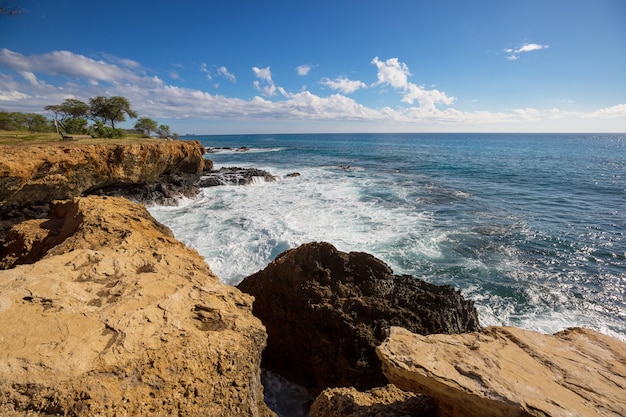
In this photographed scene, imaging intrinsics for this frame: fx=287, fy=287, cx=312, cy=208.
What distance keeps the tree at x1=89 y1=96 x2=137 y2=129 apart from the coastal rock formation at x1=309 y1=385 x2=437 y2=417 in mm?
46128

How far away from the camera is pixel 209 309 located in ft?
11.9

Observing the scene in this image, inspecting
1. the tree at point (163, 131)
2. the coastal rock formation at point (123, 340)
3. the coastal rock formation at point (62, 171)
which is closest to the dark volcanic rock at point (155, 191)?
the coastal rock formation at point (62, 171)

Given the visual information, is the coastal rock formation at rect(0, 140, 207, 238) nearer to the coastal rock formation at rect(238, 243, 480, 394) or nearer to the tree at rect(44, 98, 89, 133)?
the coastal rock formation at rect(238, 243, 480, 394)

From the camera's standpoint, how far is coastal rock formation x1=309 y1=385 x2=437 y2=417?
3.33 m

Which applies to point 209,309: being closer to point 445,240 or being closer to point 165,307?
point 165,307

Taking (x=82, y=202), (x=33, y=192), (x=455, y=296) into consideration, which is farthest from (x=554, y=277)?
(x=33, y=192)

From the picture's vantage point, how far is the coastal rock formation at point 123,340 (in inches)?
97.4

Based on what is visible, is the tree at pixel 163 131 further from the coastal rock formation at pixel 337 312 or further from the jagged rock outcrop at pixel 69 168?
the coastal rock formation at pixel 337 312

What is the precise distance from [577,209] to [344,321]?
21.1 meters

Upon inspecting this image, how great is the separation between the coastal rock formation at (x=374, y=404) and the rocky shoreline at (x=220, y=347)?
2 cm

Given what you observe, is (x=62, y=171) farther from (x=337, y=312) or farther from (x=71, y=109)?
(x=71, y=109)

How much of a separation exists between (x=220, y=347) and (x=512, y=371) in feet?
10.1

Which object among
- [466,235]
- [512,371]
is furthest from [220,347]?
[466,235]

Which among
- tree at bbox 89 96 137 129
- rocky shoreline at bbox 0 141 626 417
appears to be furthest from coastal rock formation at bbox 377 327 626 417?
tree at bbox 89 96 137 129
